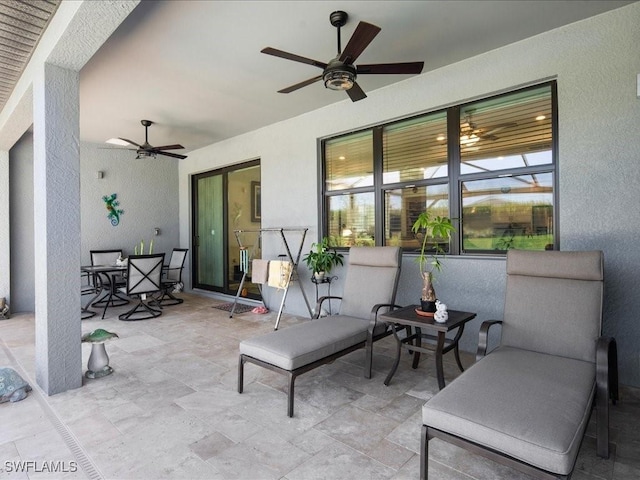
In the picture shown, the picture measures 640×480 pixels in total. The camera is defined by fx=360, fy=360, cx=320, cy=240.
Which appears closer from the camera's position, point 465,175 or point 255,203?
point 465,175

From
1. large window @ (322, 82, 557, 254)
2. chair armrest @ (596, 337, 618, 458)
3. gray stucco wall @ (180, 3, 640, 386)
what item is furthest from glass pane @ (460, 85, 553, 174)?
chair armrest @ (596, 337, 618, 458)

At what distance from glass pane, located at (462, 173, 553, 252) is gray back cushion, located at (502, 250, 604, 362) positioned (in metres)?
0.71

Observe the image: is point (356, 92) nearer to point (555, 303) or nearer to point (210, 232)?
point (555, 303)

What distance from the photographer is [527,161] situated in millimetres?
3449

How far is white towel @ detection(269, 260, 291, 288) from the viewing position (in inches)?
196

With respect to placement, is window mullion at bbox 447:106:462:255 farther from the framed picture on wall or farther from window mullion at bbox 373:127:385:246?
the framed picture on wall

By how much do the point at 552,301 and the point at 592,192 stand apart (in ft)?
3.66

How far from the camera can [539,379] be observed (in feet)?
6.70

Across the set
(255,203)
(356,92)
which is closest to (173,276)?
(255,203)

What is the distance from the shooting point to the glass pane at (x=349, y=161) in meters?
4.77

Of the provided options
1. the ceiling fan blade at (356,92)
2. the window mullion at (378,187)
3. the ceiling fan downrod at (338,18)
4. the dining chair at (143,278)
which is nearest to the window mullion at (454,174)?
the window mullion at (378,187)

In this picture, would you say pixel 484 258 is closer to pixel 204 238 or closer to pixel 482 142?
pixel 482 142

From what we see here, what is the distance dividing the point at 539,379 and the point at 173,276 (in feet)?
21.9

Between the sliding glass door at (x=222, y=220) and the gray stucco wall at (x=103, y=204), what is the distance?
63 cm
